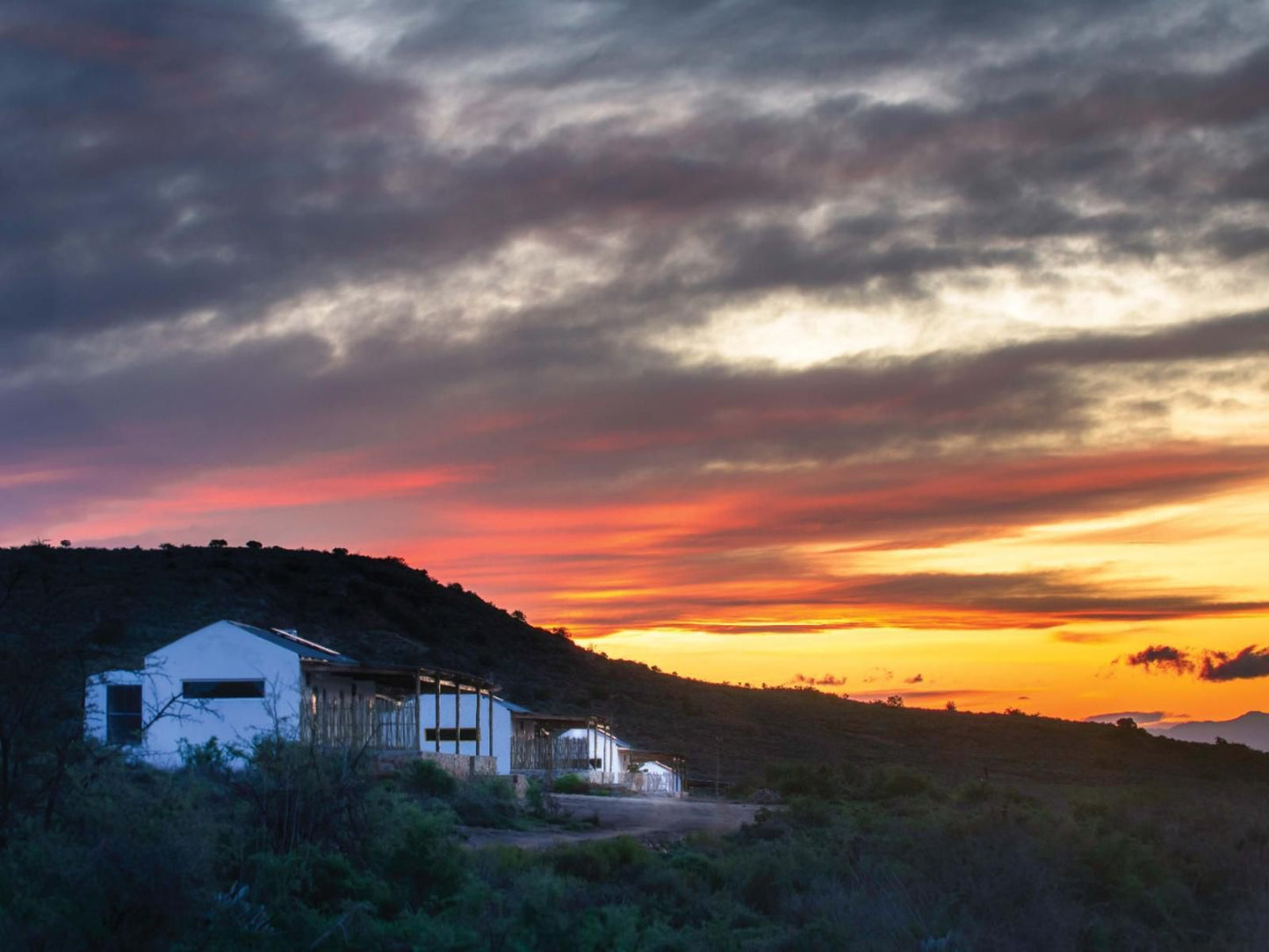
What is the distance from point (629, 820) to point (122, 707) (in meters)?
16.2

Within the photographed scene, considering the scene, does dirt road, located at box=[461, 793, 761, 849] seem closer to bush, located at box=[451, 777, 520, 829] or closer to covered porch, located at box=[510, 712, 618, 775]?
bush, located at box=[451, 777, 520, 829]

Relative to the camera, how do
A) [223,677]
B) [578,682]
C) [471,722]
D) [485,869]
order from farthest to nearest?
[578,682] → [471,722] → [223,677] → [485,869]

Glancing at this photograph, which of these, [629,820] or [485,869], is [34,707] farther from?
[629,820]

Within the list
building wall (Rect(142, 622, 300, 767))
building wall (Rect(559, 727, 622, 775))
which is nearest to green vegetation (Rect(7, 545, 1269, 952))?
building wall (Rect(142, 622, 300, 767))

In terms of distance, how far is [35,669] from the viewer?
55.5ft

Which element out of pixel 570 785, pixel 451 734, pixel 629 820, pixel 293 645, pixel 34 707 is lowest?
pixel 629 820

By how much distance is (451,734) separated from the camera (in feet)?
181

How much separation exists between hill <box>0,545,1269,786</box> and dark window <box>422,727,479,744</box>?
1557cm

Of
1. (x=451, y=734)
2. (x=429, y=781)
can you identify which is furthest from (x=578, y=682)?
(x=429, y=781)

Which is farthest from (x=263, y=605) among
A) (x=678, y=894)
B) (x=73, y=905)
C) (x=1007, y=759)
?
(x=73, y=905)

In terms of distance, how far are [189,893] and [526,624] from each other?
98.2m

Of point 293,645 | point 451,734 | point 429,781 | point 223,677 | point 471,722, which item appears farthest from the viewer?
point 471,722

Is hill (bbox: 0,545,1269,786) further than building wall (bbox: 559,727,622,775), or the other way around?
hill (bbox: 0,545,1269,786)

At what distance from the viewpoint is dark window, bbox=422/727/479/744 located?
5344 centimetres
